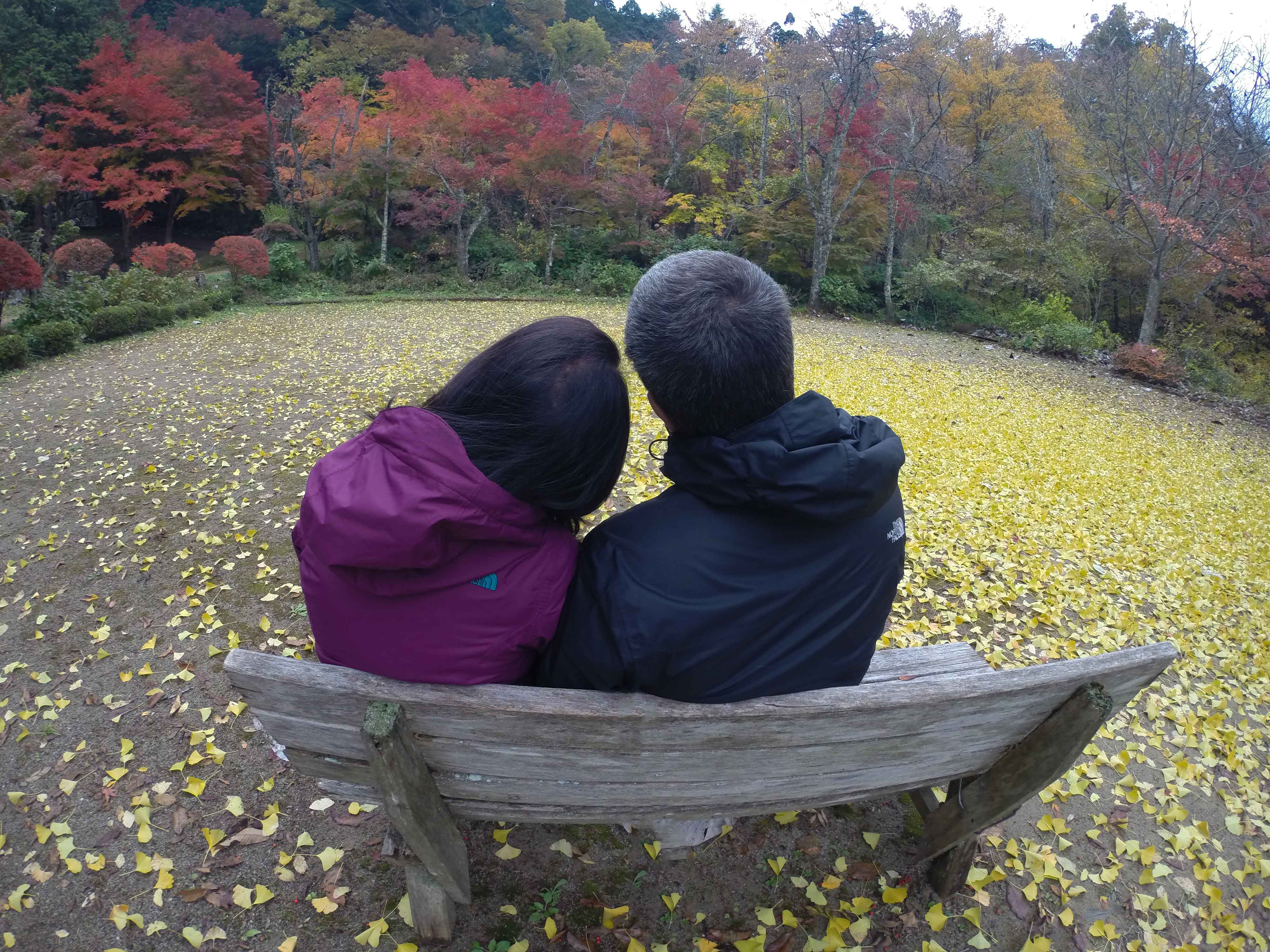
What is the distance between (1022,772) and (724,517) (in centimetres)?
90

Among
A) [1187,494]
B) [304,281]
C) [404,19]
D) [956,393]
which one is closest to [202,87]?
Answer: [304,281]

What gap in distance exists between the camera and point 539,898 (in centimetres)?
196

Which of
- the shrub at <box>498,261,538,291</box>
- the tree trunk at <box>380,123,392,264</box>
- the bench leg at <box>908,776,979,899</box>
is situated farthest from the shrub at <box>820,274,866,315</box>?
the bench leg at <box>908,776,979,899</box>

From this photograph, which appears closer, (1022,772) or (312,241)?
(1022,772)

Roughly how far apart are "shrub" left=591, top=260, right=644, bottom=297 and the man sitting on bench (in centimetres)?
1623

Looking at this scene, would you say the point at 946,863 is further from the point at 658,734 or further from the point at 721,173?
the point at 721,173

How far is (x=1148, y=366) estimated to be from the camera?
1133cm

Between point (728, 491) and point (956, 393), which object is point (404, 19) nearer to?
point (956, 393)

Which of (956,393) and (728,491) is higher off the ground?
(728,491)

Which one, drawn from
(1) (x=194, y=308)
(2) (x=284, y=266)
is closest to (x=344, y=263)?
(2) (x=284, y=266)

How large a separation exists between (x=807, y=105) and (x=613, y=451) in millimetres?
19648

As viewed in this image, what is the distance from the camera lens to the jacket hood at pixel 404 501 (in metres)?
1.13

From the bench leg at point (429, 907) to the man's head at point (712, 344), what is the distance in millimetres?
1269

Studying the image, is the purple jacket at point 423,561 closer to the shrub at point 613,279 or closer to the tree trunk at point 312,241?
the shrub at point 613,279
